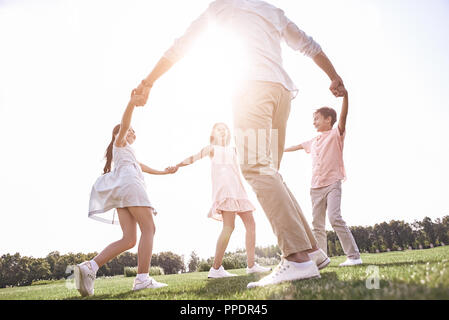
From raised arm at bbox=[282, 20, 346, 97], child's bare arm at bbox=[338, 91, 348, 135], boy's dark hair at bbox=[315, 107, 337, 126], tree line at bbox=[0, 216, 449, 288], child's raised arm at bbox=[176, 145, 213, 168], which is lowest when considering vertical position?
tree line at bbox=[0, 216, 449, 288]

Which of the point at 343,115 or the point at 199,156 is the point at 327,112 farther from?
the point at 199,156

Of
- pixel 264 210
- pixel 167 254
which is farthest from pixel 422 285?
pixel 167 254

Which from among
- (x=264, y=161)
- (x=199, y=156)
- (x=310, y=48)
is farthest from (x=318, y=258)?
(x=199, y=156)

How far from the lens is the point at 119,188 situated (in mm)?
3889

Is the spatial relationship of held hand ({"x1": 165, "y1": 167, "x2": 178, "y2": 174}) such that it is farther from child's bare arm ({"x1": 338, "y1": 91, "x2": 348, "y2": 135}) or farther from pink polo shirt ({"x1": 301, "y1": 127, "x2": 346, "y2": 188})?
child's bare arm ({"x1": 338, "y1": 91, "x2": 348, "y2": 135})

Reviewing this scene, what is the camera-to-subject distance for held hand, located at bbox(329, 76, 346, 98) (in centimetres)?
319

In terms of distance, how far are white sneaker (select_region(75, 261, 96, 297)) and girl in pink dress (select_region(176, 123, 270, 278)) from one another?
89.2 inches

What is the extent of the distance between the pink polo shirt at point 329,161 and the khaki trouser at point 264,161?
3.07 metres

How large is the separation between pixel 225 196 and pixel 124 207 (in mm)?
2088

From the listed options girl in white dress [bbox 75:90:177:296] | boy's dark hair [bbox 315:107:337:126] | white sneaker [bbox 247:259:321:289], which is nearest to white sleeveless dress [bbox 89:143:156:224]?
girl in white dress [bbox 75:90:177:296]

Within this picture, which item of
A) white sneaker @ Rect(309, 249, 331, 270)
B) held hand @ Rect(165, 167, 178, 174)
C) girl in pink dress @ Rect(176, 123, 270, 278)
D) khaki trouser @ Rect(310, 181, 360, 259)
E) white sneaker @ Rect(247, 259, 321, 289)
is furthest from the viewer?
held hand @ Rect(165, 167, 178, 174)

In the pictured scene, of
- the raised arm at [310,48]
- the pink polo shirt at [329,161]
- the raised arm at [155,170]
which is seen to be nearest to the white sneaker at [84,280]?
the raised arm at [155,170]

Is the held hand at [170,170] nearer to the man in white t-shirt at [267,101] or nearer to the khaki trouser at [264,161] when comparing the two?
the man in white t-shirt at [267,101]

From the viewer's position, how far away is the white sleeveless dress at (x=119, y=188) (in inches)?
151
